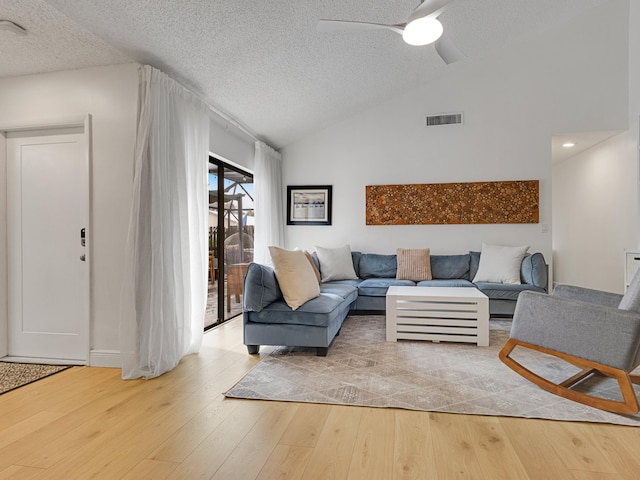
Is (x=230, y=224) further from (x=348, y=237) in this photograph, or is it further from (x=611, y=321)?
(x=611, y=321)

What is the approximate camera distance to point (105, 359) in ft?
9.53

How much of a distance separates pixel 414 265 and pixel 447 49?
291 cm

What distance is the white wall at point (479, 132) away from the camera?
16.2 ft

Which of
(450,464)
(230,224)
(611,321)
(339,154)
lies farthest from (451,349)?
(339,154)

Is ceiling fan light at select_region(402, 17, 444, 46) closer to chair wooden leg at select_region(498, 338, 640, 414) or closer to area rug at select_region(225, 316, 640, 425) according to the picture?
chair wooden leg at select_region(498, 338, 640, 414)

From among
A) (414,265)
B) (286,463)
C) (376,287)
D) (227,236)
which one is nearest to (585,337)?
(286,463)

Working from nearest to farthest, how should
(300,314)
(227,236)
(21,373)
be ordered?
1. (21,373)
2. (300,314)
3. (227,236)

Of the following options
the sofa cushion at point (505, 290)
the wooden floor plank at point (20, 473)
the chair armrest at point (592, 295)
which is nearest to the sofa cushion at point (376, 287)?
the sofa cushion at point (505, 290)

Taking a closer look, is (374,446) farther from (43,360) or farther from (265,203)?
(265,203)

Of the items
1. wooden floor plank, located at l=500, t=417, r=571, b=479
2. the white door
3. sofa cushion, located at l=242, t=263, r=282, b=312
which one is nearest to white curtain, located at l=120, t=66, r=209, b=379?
sofa cushion, located at l=242, t=263, r=282, b=312

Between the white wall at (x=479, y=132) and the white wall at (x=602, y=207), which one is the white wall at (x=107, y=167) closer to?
the white wall at (x=479, y=132)

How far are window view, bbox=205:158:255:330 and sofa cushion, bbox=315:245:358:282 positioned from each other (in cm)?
98

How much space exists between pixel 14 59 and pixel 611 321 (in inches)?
173

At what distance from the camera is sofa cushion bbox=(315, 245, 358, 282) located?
5.04 metres
